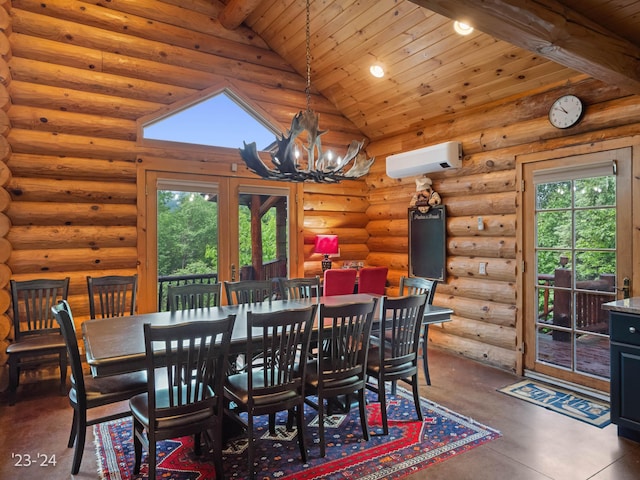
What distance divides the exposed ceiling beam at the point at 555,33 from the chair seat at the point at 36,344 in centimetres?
391

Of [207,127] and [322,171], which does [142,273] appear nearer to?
[207,127]

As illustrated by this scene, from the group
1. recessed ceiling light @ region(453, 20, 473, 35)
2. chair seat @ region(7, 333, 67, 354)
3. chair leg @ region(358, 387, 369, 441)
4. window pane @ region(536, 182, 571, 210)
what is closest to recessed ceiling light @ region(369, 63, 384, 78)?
recessed ceiling light @ region(453, 20, 473, 35)

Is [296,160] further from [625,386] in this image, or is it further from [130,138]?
[625,386]

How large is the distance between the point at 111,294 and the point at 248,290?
1463mm

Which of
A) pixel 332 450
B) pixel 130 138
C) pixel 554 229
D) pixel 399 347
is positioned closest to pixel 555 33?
pixel 554 229

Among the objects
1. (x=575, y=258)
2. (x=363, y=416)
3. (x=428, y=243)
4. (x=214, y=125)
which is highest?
(x=214, y=125)

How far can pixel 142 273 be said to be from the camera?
4.55 metres

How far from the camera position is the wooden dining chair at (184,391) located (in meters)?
2.13

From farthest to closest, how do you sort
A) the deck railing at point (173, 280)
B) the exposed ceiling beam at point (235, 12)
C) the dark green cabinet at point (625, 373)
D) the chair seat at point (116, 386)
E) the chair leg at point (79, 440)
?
the deck railing at point (173, 280), the exposed ceiling beam at point (235, 12), the dark green cabinet at point (625, 373), the chair seat at point (116, 386), the chair leg at point (79, 440)

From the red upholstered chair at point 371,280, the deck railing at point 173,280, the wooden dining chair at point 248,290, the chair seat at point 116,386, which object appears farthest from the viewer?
the red upholstered chair at point 371,280

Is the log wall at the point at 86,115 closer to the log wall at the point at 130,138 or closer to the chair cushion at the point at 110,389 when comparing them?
the log wall at the point at 130,138

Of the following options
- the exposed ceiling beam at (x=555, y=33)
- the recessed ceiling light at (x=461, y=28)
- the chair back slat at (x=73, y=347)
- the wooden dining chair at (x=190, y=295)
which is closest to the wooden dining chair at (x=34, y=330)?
the wooden dining chair at (x=190, y=295)

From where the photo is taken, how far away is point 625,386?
289cm

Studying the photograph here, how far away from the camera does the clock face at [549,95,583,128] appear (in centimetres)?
365
